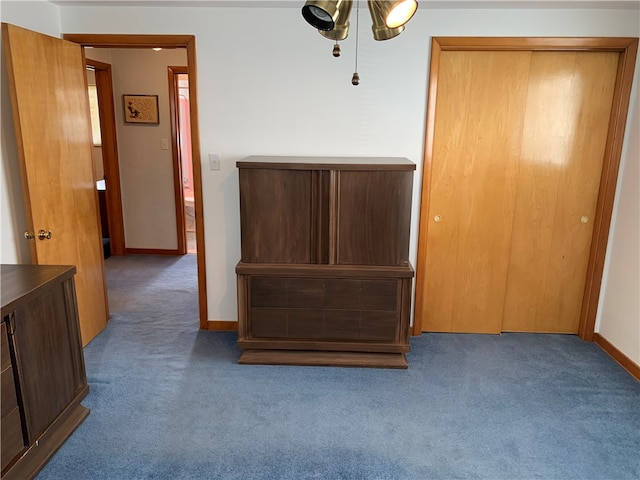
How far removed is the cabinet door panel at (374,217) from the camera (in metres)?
2.72

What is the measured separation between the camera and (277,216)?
279 cm

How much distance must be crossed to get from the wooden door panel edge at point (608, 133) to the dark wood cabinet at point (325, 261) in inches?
15.9

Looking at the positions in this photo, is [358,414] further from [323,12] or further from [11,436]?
[323,12]

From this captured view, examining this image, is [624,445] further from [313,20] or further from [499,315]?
[313,20]

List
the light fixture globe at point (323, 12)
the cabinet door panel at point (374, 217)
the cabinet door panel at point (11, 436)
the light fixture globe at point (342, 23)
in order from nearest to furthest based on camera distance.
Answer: the light fixture globe at point (323, 12) → the light fixture globe at point (342, 23) → the cabinet door panel at point (11, 436) → the cabinet door panel at point (374, 217)

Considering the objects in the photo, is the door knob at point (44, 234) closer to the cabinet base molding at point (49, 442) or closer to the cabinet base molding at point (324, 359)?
the cabinet base molding at point (49, 442)

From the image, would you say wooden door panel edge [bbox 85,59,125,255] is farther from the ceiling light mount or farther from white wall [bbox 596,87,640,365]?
white wall [bbox 596,87,640,365]

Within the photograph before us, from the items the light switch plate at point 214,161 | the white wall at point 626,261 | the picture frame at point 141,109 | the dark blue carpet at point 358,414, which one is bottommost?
the dark blue carpet at point 358,414

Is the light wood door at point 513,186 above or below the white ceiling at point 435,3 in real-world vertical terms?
below

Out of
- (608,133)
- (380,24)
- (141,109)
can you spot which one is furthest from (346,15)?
(141,109)

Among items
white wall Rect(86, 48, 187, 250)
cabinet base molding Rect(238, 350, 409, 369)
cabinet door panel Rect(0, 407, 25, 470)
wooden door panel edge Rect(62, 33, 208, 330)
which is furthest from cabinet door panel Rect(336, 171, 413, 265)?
white wall Rect(86, 48, 187, 250)

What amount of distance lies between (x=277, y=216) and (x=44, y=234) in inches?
53.1

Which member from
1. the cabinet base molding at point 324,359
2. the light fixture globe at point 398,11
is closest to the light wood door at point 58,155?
the cabinet base molding at point 324,359

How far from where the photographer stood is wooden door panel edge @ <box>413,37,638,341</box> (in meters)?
2.88
